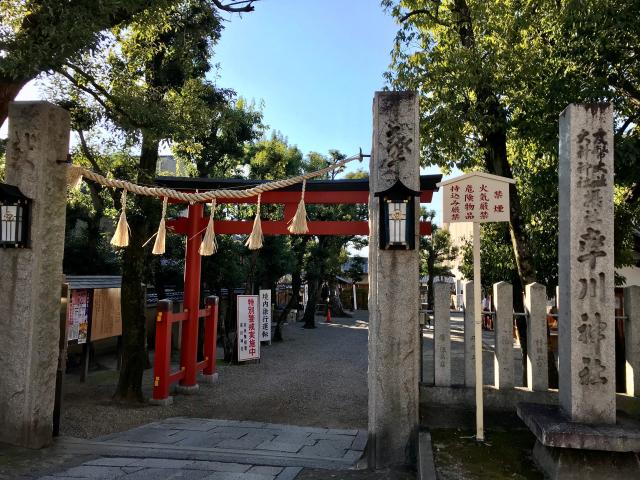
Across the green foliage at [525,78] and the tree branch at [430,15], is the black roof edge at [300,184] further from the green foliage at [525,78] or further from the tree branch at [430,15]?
the tree branch at [430,15]

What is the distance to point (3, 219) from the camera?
20.1 ft

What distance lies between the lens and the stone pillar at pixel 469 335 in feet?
19.1

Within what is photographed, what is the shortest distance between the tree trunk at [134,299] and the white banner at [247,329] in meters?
5.13

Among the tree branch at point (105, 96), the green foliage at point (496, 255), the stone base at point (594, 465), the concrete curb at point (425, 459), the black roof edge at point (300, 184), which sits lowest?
the concrete curb at point (425, 459)

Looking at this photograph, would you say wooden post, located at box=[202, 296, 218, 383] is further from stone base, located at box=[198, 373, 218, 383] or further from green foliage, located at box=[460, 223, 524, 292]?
green foliage, located at box=[460, 223, 524, 292]

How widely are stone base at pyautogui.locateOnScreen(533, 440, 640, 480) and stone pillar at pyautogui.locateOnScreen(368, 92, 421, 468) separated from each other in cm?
158

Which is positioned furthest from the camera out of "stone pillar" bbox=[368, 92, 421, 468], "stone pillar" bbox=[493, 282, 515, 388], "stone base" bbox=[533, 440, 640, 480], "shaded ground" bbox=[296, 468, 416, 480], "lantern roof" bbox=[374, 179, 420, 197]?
"stone pillar" bbox=[493, 282, 515, 388]

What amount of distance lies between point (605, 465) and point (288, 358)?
1271cm

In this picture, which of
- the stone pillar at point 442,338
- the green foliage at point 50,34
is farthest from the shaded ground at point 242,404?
Result: the green foliage at point 50,34

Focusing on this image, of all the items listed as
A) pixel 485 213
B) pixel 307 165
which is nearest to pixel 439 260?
pixel 307 165

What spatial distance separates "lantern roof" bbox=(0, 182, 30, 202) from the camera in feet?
19.5

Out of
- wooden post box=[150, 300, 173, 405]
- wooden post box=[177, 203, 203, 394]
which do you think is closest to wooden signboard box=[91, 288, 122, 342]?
wooden post box=[177, 203, 203, 394]

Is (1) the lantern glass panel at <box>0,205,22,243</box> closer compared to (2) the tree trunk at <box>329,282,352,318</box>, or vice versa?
(1) the lantern glass panel at <box>0,205,22,243</box>

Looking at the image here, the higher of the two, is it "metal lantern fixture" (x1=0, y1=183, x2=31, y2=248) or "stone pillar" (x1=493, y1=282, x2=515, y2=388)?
"metal lantern fixture" (x1=0, y1=183, x2=31, y2=248)
